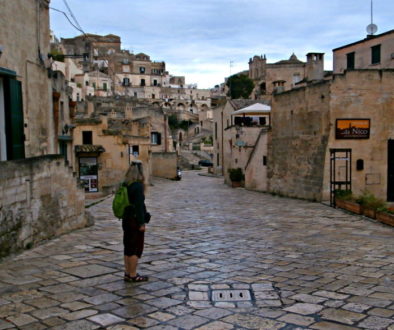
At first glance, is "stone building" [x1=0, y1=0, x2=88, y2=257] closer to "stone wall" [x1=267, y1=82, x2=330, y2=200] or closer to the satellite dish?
"stone wall" [x1=267, y1=82, x2=330, y2=200]

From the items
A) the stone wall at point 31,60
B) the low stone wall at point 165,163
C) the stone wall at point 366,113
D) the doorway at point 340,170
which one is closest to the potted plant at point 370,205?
the doorway at point 340,170

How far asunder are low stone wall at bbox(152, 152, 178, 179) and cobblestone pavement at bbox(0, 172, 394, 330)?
29.4 metres

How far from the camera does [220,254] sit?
8547 mm

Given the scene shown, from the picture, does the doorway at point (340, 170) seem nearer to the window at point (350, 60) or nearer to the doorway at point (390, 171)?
the doorway at point (390, 171)

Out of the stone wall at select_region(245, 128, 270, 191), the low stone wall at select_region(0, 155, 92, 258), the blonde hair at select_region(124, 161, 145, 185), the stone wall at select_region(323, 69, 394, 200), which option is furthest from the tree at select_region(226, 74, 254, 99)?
the blonde hair at select_region(124, 161, 145, 185)

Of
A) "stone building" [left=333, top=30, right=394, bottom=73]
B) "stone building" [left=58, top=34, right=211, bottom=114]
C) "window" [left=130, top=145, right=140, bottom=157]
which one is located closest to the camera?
"stone building" [left=333, top=30, right=394, bottom=73]

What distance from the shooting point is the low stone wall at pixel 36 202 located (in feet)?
25.7

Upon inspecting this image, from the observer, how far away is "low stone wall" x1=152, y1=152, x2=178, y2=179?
40.9 metres

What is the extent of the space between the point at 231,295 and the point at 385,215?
7.61 meters

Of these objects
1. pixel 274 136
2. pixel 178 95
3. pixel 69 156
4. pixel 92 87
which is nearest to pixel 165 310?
pixel 69 156

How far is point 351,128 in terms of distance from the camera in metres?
17.2

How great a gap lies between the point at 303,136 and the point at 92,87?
67505 millimetres

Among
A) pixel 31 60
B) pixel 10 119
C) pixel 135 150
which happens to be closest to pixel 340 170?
pixel 31 60

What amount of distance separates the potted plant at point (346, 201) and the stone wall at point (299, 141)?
6.28 feet
